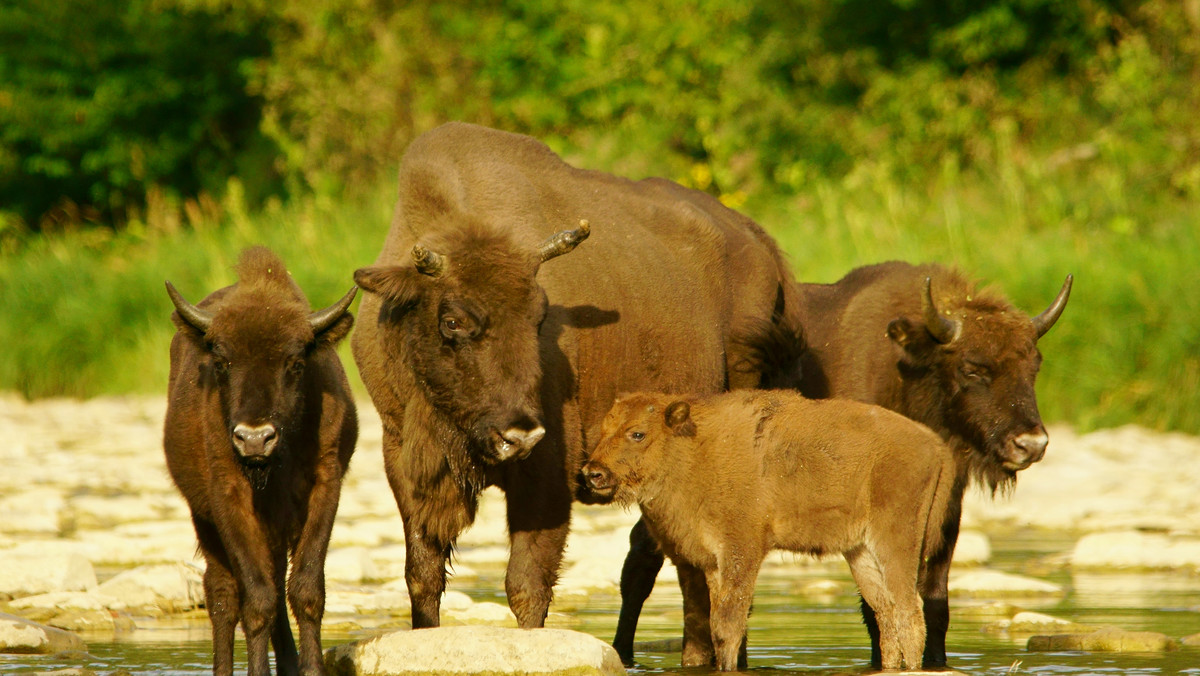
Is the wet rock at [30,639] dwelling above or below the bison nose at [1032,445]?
below

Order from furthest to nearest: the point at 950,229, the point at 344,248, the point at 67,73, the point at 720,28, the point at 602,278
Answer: the point at 67,73 → the point at 720,28 → the point at 344,248 → the point at 950,229 → the point at 602,278

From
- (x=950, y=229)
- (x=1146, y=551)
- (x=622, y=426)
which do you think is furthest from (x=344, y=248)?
(x=622, y=426)

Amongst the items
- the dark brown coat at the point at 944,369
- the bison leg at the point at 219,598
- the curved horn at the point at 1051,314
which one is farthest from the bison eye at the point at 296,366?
the curved horn at the point at 1051,314

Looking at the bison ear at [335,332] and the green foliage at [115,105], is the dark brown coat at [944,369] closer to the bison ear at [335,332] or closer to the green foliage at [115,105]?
the bison ear at [335,332]

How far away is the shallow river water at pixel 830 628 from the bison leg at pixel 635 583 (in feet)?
0.61

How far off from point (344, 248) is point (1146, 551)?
13.3 m

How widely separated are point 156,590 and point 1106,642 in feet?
18.5

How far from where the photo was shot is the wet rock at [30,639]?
7.99 metres

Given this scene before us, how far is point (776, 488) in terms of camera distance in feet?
24.9

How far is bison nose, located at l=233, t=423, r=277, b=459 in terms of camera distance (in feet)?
22.5

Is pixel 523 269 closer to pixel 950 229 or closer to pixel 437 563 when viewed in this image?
pixel 437 563

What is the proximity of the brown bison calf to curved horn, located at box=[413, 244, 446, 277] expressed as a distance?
1248mm

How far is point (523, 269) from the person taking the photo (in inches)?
281

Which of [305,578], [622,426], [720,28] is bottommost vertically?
[305,578]
